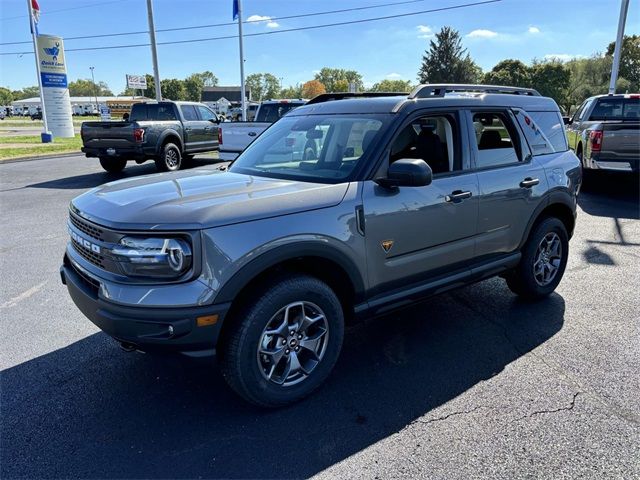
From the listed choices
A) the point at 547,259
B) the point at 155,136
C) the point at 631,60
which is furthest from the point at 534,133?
Result: the point at 631,60

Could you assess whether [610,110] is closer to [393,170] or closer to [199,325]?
[393,170]

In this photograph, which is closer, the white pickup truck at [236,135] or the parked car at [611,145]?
the parked car at [611,145]

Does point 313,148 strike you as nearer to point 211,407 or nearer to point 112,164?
point 211,407

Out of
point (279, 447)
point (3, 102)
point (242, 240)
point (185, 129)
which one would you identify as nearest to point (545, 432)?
point (279, 447)

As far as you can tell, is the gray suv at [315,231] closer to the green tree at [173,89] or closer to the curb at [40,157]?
the curb at [40,157]

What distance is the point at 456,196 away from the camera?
3.63 meters

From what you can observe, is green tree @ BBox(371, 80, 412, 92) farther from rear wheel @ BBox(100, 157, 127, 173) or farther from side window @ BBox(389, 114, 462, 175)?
side window @ BBox(389, 114, 462, 175)

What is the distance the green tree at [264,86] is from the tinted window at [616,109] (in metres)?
130

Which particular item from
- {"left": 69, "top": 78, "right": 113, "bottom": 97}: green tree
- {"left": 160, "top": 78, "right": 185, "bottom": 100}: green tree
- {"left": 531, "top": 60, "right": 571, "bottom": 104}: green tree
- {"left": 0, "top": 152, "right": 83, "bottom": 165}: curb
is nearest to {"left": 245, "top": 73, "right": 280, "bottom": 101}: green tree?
{"left": 160, "top": 78, "right": 185, "bottom": 100}: green tree

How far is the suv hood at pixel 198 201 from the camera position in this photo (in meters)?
2.61

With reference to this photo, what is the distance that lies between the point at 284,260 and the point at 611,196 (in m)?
9.86

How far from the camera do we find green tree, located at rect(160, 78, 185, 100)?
121000mm

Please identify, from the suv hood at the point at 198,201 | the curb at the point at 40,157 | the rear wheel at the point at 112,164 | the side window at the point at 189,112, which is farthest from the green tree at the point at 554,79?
the suv hood at the point at 198,201

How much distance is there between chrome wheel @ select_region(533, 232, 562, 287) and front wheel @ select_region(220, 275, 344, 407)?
249 centimetres
